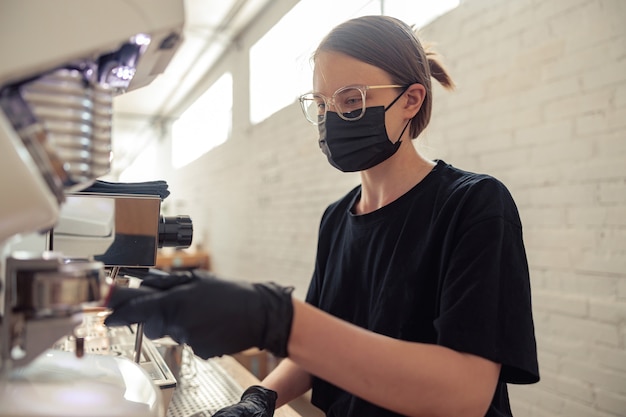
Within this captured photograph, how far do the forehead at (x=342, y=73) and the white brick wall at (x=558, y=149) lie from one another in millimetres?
503

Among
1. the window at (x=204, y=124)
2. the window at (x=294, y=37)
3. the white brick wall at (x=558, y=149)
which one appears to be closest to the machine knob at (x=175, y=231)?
the white brick wall at (x=558, y=149)

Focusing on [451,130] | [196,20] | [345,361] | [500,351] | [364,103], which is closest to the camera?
[345,361]

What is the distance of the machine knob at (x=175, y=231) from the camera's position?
35.4 inches

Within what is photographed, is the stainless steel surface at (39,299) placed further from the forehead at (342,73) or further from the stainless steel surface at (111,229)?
the forehead at (342,73)

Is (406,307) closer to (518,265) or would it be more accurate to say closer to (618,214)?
(518,265)

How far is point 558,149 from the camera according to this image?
6.07 ft

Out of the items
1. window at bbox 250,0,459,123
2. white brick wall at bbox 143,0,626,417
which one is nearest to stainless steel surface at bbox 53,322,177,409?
white brick wall at bbox 143,0,626,417

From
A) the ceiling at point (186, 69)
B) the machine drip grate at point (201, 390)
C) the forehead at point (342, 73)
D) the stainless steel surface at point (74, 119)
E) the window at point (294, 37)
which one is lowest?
the machine drip grate at point (201, 390)

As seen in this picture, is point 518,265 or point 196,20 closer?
point 518,265

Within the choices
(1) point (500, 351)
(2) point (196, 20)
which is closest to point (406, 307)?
(1) point (500, 351)

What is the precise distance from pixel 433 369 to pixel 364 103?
64 cm

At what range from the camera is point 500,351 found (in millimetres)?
834

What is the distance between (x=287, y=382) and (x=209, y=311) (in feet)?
2.22

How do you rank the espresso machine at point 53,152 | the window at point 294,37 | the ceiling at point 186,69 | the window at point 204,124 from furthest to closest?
the window at point 204,124, the ceiling at point 186,69, the window at point 294,37, the espresso machine at point 53,152
